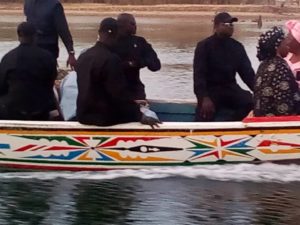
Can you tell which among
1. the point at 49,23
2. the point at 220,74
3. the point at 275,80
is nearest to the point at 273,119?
the point at 275,80

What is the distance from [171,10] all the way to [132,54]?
62.4 meters

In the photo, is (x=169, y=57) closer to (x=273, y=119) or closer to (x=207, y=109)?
→ (x=207, y=109)

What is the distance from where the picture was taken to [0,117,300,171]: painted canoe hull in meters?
8.88

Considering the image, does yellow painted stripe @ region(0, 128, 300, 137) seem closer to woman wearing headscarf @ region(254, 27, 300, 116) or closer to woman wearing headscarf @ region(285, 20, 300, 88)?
woman wearing headscarf @ region(254, 27, 300, 116)

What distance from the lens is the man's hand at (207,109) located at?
9758 mm

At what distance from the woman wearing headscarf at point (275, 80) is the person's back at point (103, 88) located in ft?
4.09

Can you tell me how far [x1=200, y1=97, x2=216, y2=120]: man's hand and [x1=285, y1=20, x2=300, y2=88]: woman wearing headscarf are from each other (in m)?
0.98

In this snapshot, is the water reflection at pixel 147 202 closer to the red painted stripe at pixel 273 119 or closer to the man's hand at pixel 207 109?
the red painted stripe at pixel 273 119

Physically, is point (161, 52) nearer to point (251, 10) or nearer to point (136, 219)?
point (136, 219)

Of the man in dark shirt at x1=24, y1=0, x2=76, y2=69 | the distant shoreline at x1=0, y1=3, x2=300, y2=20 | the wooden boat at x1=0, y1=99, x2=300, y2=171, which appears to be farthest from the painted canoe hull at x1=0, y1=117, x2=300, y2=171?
the distant shoreline at x1=0, y1=3, x2=300, y2=20

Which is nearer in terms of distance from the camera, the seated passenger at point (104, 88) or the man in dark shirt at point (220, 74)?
the seated passenger at point (104, 88)

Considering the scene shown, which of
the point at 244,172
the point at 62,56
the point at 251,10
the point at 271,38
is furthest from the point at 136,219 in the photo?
the point at 251,10

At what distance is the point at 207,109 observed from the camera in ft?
32.1

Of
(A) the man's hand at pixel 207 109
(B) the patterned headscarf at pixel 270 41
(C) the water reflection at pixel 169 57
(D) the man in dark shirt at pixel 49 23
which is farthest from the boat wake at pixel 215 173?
(C) the water reflection at pixel 169 57
